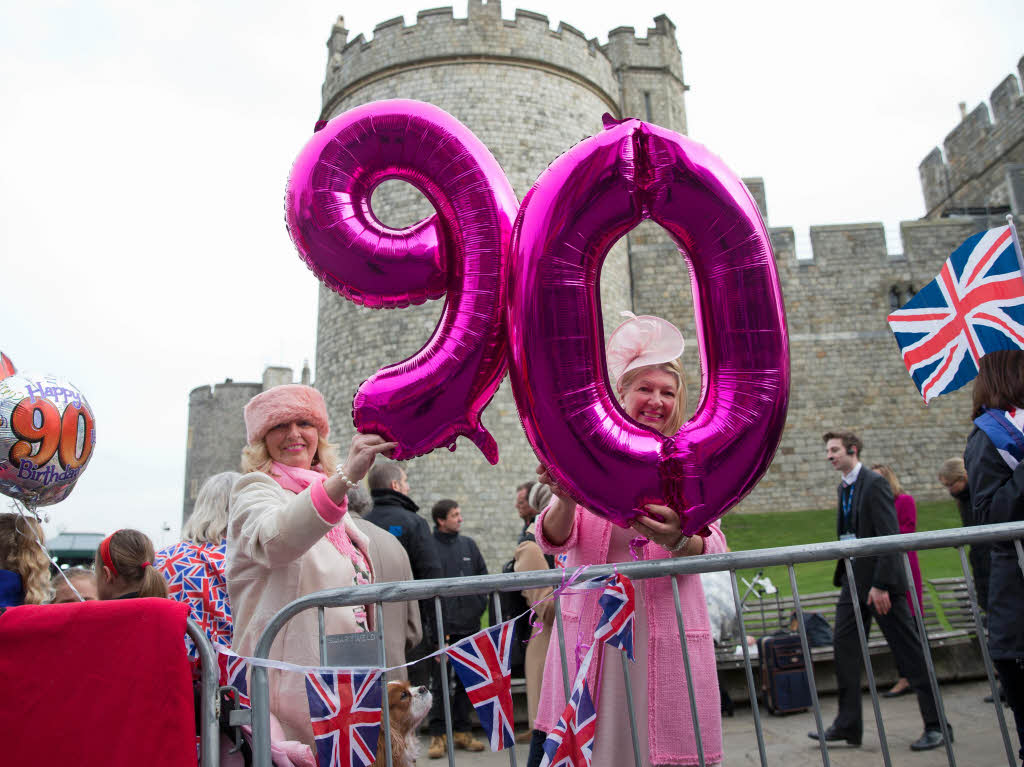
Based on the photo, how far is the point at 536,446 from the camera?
6.44 ft

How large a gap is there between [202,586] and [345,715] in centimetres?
125

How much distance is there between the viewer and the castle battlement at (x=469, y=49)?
14.7 m

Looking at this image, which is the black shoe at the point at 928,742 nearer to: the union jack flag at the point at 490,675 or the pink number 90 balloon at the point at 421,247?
the union jack flag at the point at 490,675

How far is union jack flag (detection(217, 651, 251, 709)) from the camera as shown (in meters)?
2.06

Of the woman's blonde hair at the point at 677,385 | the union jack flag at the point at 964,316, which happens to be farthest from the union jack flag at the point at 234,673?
the union jack flag at the point at 964,316

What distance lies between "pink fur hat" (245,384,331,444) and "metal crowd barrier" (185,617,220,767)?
693 millimetres

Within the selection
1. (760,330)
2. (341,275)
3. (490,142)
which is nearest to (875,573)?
(760,330)

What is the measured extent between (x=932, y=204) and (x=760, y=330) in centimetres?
2553

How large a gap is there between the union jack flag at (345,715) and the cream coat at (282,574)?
30 cm

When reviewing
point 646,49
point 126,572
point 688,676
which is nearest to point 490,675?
point 688,676

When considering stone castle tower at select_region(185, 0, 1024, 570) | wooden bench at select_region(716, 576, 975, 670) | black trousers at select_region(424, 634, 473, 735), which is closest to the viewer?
black trousers at select_region(424, 634, 473, 735)

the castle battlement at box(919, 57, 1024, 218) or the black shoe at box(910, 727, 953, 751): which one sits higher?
the castle battlement at box(919, 57, 1024, 218)

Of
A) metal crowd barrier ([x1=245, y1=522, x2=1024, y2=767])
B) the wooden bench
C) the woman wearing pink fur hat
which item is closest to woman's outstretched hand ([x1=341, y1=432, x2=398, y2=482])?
the woman wearing pink fur hat

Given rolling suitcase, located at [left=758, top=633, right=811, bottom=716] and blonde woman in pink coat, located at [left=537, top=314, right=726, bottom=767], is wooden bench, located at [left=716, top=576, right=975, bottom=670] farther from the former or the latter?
blonde woman in pink coat, located at [left=537, top=314, right=726, bottom=767]
